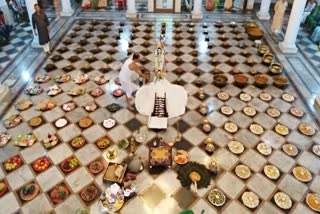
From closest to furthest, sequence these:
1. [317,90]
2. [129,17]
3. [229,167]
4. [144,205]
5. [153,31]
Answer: [144,205] → [229,167] → [317,90] → [153,31] → [129,17]

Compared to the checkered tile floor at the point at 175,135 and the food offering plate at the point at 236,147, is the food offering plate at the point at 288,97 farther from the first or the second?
the food offering plate at the point at 236,147

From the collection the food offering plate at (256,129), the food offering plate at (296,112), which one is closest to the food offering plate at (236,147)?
the food offering plate at (256,129)

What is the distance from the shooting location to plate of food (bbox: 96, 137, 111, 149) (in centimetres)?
622

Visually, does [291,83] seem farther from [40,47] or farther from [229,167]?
[40,47]

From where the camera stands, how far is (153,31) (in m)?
11.0

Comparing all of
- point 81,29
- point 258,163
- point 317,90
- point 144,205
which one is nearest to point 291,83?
point 317,90

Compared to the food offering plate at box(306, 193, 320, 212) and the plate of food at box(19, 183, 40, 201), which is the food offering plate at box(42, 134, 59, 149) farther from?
the food offering plate at box(306, 193, 320, 212)

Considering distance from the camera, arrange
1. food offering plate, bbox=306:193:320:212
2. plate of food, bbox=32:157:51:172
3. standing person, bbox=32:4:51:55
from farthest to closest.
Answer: standing person, bbox=32:4:51:55, plate of food, bbox=32:157:51:172, food offering plate, bbox=306:193:320:212

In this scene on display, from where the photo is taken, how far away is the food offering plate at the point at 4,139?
20.6 ft

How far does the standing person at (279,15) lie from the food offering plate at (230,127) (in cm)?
601

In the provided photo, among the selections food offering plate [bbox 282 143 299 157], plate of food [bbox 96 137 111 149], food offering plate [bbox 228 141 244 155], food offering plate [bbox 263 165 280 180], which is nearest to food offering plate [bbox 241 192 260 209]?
food offering plate [bbox 263 165 280 180]

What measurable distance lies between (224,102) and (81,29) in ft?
21.3

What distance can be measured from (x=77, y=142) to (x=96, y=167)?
88 centimetres

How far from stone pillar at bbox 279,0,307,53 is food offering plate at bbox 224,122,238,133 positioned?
14.3 feet
